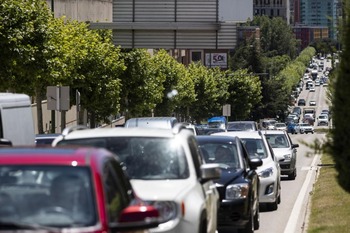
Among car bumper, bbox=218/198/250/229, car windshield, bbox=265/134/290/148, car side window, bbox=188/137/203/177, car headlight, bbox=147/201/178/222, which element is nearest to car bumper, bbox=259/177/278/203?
car bumper, bbox=218/198/250/229

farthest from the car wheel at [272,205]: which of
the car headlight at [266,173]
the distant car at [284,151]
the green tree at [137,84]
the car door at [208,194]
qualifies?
the green tree at [137,84]

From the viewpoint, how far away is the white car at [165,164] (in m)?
11.8

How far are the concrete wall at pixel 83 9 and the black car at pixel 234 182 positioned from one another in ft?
124

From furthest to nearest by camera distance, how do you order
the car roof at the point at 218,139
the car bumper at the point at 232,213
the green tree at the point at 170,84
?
the green tree at the point at 170,84, the car roof at the point at 218,139, the car bumper at the point at 232,213

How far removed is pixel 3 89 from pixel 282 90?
Answer: 334 feet

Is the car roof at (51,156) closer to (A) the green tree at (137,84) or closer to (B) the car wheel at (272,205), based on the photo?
(B) the car wheel at (272,205)

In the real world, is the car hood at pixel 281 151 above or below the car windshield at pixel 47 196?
below

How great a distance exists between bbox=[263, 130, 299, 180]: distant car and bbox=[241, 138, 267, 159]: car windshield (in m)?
7.81

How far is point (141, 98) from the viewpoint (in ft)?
Answer: 183

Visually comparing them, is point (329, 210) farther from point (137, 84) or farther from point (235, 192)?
point (137, 84)

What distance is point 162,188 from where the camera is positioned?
11828 mm

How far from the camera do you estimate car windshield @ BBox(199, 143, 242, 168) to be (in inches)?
723

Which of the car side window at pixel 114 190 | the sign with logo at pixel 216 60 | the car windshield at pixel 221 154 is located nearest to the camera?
the car side window at pixel 114 190

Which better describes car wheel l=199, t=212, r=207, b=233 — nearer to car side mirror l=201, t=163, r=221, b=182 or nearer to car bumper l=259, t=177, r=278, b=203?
car side mirror l=201, t=163, r=221, b=182
